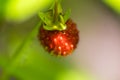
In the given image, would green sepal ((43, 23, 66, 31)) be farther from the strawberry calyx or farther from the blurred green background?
the blurred green background

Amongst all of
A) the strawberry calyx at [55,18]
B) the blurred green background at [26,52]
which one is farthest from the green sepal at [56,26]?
the blurred green background at [26,52]

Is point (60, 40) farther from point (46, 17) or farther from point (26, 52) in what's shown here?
point (26, 52)

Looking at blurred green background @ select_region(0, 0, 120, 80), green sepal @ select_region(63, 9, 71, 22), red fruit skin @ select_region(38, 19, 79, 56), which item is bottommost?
blurred green background @ select_region(0, 0, 120, 80)

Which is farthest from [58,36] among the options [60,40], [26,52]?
[26,52]

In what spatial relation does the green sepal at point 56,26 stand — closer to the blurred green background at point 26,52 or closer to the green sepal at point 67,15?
the green sepal at point 67,15

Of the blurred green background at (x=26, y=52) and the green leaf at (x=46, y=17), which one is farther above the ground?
the green leaf at (x=46, y=17)

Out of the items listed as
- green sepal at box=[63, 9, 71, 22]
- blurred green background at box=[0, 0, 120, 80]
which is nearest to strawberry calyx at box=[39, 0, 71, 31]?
green sepal at box=[63, 9, 71, 22]


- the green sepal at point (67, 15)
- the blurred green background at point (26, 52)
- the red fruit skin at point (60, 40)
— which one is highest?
the green sepal at point (67, 15)

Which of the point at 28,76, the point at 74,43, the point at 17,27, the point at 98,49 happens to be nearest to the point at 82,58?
the point at 98,49

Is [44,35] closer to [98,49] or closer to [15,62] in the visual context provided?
[15,62]
